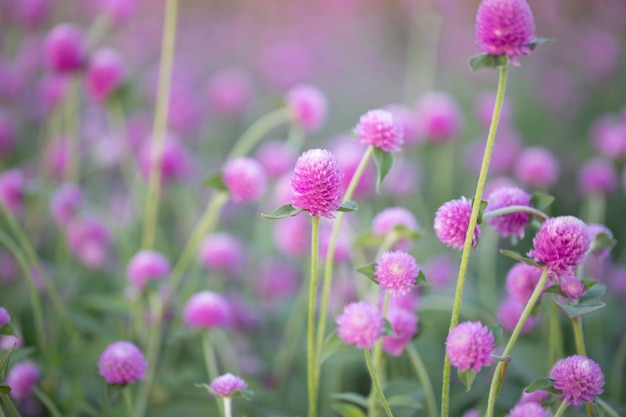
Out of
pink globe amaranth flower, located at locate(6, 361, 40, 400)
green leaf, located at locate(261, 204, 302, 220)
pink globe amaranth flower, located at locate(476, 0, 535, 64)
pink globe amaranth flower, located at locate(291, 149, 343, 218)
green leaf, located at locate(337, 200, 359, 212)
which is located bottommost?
pink globe amaranth flower, located at locate(6, 361, 40, 400)

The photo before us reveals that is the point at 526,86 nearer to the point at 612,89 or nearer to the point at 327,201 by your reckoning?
the point at 612,89

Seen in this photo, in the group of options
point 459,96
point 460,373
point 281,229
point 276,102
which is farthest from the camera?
point 459,96

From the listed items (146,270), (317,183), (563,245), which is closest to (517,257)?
(563,245)

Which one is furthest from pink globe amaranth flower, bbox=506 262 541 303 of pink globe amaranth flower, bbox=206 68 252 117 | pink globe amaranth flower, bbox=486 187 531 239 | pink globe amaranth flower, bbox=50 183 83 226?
pink globe amaranth flower, bbox=206 68 252 117

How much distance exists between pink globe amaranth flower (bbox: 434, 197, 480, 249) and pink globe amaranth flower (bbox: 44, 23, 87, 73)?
43.9 inches

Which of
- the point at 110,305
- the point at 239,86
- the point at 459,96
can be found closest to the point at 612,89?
the point at 459,96

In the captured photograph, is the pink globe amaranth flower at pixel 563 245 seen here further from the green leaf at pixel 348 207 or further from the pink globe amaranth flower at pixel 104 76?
the pink globe amaranth flower at pixel 104 76

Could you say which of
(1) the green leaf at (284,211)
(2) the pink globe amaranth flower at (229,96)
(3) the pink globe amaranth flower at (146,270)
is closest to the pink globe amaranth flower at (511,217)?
(1) the green leaf at (284,211)

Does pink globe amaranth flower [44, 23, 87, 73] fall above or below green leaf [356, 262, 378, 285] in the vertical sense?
above

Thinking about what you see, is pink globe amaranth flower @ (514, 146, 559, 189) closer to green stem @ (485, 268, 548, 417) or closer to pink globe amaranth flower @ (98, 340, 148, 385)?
green stem @ (485, 268, 548, 417)

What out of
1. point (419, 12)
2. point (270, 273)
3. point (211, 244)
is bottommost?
point (270, 273)

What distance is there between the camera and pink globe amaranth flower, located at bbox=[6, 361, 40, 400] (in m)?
1.15

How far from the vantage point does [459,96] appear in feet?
10.6

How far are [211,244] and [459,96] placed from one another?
6.47 ft
